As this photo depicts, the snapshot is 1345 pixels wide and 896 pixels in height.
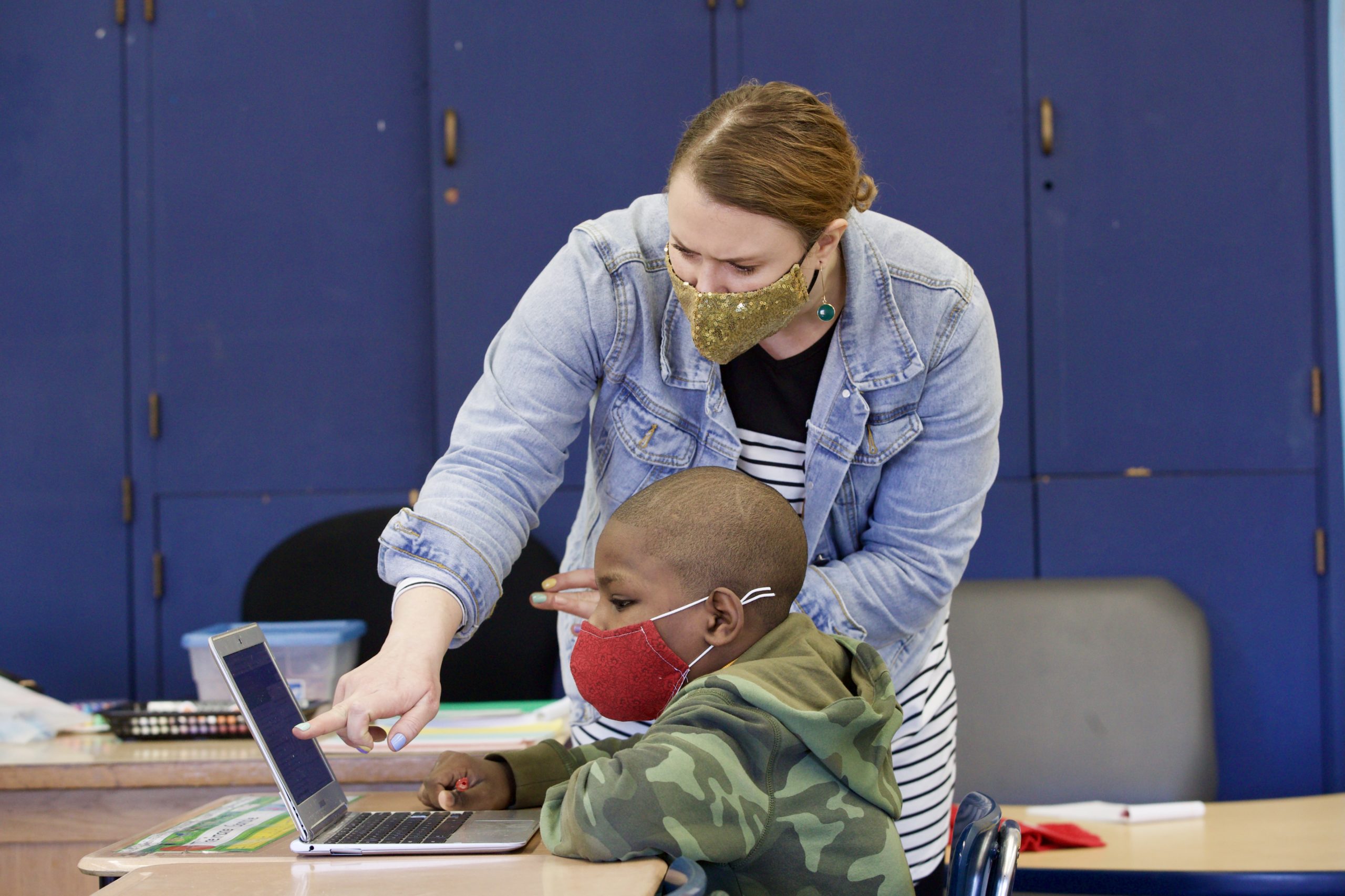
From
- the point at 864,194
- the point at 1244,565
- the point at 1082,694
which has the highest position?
the point at 864,194

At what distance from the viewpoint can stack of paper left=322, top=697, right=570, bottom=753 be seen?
1.84 m

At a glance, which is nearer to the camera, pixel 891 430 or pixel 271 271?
pixel 891 430

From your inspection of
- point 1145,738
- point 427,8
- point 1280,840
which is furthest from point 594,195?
point 1280,840

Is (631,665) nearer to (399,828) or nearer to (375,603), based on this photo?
(399,828)

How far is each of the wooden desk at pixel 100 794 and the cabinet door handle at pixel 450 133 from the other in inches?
61.8

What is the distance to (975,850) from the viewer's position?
111 centimetres

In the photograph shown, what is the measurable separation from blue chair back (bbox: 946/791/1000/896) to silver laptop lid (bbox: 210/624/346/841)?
609 mm

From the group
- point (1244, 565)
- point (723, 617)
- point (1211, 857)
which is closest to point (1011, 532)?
point (1244, 565)

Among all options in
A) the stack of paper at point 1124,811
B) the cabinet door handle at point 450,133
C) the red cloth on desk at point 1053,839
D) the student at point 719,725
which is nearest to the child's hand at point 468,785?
the student at point 719,725

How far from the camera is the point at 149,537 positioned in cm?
300

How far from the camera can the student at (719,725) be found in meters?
0.98

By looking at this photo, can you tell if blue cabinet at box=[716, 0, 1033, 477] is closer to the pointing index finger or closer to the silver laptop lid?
the silver laptop lid

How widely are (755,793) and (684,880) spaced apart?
103mm

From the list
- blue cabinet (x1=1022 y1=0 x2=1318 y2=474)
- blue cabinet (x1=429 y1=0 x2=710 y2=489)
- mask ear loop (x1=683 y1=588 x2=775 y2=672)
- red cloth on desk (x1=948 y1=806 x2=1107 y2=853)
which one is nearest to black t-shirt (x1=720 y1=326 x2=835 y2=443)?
mask ear loop (x1=683 y1=588 x2=775 y2=672)
